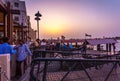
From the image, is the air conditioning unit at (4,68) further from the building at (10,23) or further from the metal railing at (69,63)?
the building at (10,23)

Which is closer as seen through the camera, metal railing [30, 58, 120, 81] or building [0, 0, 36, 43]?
metal railing [30, 58, 120, 81]

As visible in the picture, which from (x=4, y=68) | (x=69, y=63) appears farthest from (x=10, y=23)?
(x=69, y=63)

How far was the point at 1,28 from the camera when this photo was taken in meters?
20.1

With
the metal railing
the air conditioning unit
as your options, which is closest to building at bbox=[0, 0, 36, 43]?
the air conditioning unit

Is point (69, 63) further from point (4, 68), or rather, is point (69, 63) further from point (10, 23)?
point (10, 23)

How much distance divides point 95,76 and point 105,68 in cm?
37

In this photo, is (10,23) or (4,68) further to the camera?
(10,23)

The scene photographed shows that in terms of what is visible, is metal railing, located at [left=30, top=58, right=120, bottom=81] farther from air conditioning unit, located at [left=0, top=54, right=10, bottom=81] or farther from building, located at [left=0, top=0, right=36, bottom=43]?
building, located at [left=0, top=0, right=36, bottom=43]

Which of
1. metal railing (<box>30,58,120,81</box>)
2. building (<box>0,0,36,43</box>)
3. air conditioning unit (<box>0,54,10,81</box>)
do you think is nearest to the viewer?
metal railing (<box>30,58,120,81</box>)

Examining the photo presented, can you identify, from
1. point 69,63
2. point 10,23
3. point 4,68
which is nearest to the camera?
point 69,63

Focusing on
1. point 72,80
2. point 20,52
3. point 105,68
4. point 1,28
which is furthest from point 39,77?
point 1,28

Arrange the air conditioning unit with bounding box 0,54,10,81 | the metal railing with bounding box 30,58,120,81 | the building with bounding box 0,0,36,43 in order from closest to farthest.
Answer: the metal railing with bounding box 30,58,120,81 → the air conditioning unit with bounding box 0,54,10,81 → the building with bounding box 0,0,36,43

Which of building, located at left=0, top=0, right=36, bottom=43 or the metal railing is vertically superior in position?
building, located at left=0, top=0, right=36, bottom=43

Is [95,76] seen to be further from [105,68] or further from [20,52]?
Result: [20,52]
